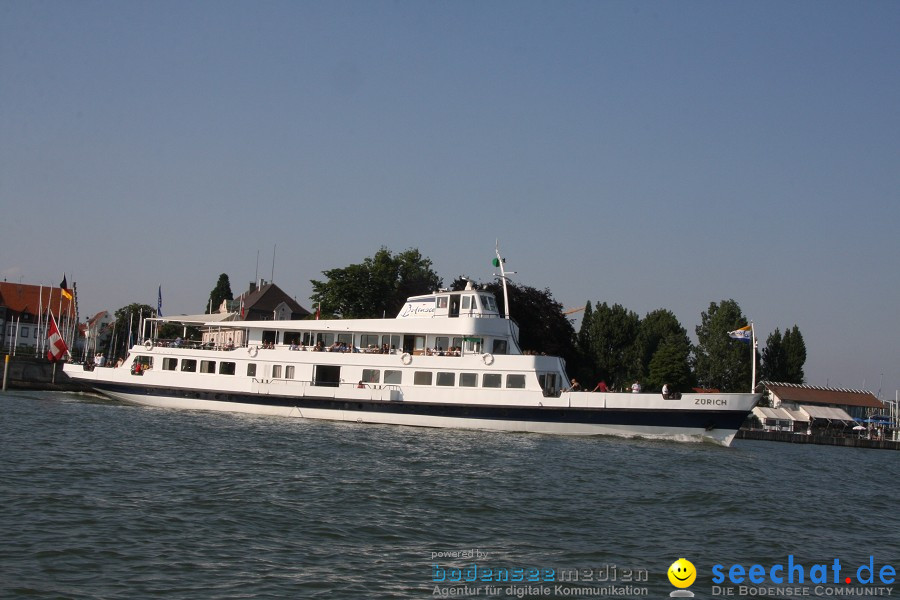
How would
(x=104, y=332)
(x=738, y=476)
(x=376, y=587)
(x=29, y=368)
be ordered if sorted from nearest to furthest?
(x=376, y=587) → (x=738, y=476) → (x=29, y=368) → (x=104, y=332)

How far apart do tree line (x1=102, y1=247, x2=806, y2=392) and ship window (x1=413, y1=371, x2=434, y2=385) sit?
1035 inches

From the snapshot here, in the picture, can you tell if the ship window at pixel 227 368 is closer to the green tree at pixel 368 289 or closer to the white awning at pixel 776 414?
the green tree at pixel 368 289

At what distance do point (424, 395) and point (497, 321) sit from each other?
14.1 ft

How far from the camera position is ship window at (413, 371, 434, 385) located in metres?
35.0

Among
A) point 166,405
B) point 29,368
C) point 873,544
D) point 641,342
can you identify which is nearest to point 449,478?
point 873,544

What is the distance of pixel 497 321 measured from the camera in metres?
35.2

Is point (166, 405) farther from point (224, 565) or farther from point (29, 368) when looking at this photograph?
point (224, 565)

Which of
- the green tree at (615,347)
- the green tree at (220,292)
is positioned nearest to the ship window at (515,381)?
the green tree at (615,347)

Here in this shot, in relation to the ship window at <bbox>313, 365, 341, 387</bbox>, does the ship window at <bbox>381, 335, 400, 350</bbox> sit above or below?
above

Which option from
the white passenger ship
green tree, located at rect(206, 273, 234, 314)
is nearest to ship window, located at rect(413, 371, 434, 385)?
the white passenger ship

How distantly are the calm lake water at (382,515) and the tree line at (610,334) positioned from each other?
35.3 m

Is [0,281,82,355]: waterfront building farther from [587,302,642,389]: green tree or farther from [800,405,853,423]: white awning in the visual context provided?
[800,405,853,423]: white awning

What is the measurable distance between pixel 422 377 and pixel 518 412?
4.41 metres

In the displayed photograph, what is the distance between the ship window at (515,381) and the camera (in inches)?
1321
